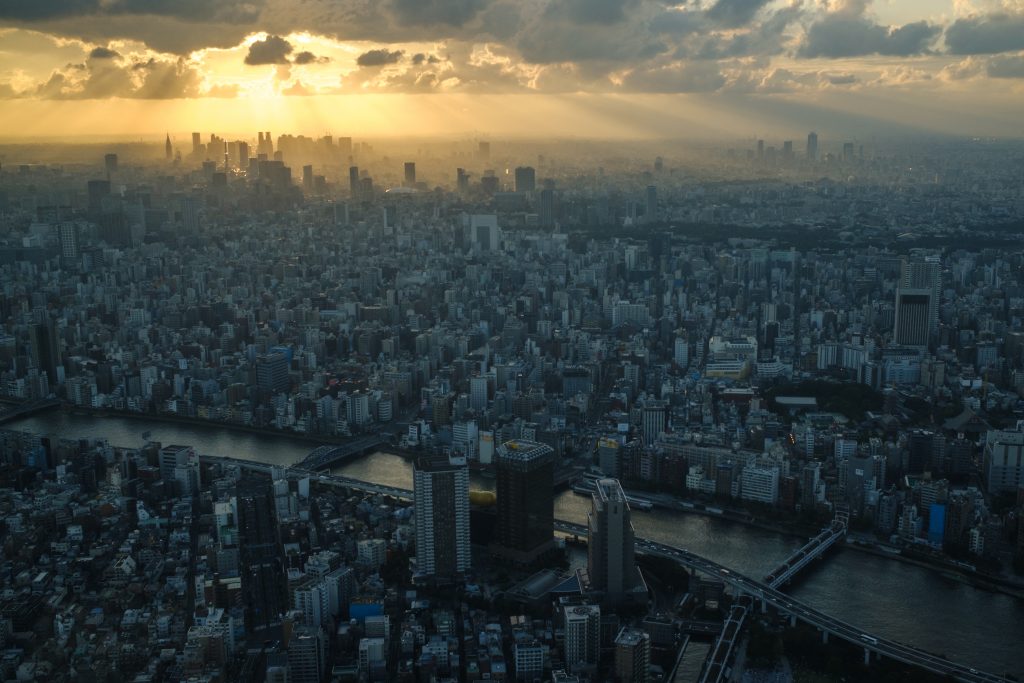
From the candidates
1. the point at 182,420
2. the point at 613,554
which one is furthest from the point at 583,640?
the point at 182,420

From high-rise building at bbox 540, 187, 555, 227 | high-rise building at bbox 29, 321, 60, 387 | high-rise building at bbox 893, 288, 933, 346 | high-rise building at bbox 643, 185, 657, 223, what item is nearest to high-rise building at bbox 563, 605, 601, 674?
high-rise building at bbox 29, 321, 60, 387

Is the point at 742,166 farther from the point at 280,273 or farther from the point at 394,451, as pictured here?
the point at 394,451

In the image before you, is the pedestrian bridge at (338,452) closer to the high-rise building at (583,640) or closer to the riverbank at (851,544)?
the riverbank at (851,544)

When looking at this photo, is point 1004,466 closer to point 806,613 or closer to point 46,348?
point 806,613

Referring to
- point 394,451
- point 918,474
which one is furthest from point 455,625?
point 918,474

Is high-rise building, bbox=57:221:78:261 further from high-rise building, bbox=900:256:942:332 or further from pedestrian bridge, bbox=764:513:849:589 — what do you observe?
high-rise building, bbox=900:256:942:332

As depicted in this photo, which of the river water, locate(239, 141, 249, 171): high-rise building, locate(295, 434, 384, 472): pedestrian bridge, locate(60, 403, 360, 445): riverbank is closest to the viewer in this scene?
the river water
